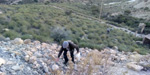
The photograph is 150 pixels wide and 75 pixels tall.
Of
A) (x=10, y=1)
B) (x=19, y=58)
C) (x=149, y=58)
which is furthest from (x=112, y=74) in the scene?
(x=10, y=1)

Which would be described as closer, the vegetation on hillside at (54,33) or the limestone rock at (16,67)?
the limestone rock at (16,67)

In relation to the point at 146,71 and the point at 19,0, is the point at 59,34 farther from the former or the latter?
the point at 19,0

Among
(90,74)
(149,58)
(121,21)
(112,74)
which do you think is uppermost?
(90,74)

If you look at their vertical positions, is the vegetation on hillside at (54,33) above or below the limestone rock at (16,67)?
below

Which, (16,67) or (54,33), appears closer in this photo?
(16,67)

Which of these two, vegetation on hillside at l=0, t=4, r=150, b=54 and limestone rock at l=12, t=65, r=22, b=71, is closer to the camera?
limestone rock at l=12, t=65, r=22, b=71

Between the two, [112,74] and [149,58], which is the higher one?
[112,74]

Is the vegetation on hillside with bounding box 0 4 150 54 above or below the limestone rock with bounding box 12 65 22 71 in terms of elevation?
below

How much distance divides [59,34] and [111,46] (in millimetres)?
4607

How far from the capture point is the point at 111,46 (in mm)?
12484

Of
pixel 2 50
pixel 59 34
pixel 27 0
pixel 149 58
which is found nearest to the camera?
pixel 2 50

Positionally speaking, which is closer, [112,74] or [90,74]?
[90,74]

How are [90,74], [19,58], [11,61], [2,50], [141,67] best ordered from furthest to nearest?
[141,67] < [2,50] < [19,58] < [11,61] < [90,74]

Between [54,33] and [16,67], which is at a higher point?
[16,67]
